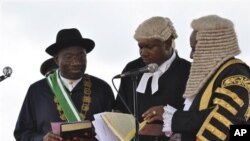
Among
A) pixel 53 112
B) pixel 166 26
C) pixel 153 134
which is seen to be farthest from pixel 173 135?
pixel 53 112

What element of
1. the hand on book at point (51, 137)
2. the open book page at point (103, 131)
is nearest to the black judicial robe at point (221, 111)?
the open book page at point (103, 131)

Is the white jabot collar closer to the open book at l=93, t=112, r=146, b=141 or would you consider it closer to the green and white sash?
the open book at l=93, t=112, r=146, b=141

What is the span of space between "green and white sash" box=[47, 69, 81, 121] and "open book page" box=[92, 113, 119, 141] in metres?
0.76

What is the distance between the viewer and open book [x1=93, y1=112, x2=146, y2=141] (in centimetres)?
547

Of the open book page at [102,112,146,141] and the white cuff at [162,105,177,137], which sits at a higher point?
the white cuff at [162,105,177,137]

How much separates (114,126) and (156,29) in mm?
997

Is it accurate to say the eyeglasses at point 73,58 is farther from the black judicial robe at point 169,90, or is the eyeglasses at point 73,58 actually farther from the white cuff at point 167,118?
the white cuff at point 167,118

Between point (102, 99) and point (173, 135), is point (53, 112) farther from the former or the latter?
point (173, 135)

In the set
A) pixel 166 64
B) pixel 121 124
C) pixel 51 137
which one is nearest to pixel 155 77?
pixel 166 64

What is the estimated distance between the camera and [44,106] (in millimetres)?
6562

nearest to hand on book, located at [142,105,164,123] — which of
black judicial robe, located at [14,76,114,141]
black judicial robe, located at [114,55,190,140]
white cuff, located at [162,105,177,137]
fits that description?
white cuff, located at [162,105,177,137]

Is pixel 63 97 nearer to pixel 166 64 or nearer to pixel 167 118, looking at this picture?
pixel 166 64

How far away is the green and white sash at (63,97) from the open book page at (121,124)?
87 cm

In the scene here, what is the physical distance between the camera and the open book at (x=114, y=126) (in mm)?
5469
